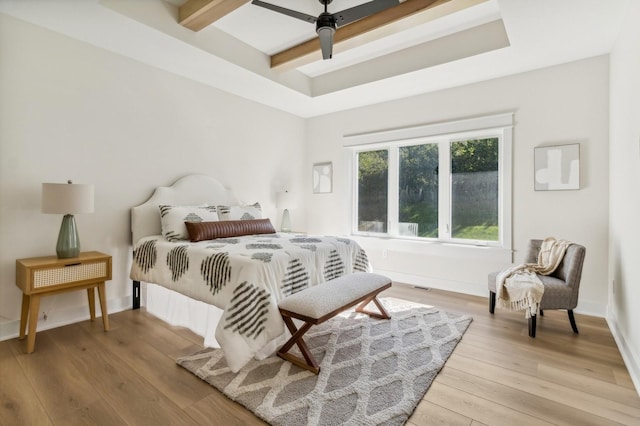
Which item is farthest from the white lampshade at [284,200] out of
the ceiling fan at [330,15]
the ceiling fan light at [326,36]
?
the ceiling fan at [330,15]

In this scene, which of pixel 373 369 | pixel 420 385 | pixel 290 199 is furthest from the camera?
pixel 290 199

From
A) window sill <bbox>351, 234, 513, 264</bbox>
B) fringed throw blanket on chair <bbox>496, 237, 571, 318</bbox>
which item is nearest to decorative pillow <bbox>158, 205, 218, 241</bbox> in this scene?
→ window sill <bbox>351, 234, 513, 264</bbox>

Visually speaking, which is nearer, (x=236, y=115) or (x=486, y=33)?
(x=486, y=33)

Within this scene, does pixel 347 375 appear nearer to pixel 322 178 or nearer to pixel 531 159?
pixel 531 159

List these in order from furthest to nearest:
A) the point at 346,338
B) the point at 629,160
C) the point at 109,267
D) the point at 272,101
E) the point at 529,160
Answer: the point at 272,101
the point at 529,160
the point at 109,267
the point at 346,338
the point at 629,160

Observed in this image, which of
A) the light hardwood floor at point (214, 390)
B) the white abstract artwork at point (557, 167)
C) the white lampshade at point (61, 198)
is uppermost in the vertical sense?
the white abstract artwork at point (557, 167)

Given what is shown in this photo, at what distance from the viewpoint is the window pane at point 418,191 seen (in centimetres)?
416

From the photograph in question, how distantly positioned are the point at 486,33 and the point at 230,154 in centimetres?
313

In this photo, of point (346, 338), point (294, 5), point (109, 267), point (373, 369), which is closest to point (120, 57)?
point (294, 5)

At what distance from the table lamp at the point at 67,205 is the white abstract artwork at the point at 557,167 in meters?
4.21

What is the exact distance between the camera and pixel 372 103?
453cm

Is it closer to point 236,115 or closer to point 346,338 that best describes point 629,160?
point 346,338

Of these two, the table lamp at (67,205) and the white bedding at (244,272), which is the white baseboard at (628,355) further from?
the table lamp at (67,205)

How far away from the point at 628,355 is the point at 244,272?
8.60 feet
